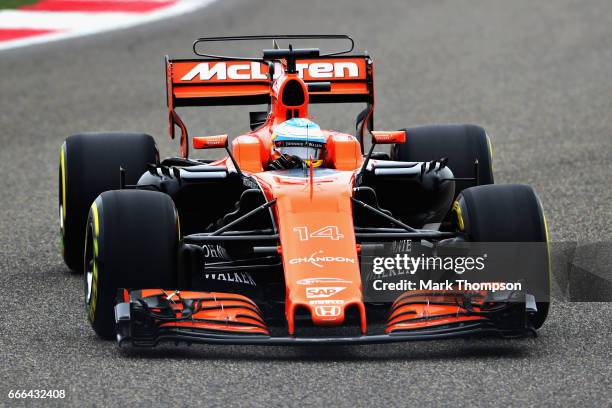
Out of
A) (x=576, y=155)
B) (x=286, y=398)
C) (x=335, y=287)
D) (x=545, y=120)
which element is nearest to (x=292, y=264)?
(x=335, y=287)

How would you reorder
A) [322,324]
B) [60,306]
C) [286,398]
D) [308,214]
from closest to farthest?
[286,398]
[322,324]
[308,214]
[60,306]

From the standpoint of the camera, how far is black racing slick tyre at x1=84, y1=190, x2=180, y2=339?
26.5 ft

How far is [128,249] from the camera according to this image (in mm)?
8094

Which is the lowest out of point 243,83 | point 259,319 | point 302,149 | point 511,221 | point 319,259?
point 259,319

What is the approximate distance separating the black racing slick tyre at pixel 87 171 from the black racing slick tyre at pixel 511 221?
264 centimetres

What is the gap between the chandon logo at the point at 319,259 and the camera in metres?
7.98

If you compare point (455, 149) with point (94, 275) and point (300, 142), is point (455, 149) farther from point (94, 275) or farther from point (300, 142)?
point (94, 275)

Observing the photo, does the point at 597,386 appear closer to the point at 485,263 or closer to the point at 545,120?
the point at 485,263

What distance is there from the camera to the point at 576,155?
572 inches

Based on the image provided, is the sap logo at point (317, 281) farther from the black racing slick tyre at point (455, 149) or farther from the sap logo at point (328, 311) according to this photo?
the black racing slick tyre at point (455, 149)

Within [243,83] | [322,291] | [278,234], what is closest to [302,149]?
[278,234]

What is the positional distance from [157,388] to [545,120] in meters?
9.99

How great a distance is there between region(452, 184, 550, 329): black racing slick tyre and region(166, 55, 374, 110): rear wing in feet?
8.91

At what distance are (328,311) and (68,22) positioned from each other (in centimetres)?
1365
